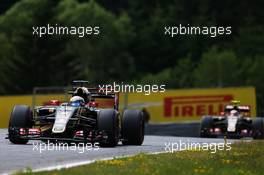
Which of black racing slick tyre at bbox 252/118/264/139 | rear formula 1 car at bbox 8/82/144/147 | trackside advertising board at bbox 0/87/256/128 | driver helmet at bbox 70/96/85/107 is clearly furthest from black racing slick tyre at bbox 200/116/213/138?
driver helmet at bbox 70/96/85/107

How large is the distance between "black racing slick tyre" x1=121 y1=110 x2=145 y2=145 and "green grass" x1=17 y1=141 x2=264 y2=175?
8.27 feet

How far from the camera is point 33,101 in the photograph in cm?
3684

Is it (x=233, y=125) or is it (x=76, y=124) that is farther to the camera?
(x=233, y=125)

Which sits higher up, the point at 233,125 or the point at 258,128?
the point at 233,125

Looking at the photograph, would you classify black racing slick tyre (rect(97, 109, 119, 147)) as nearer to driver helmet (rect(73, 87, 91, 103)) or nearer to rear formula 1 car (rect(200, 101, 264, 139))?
driver helmet (rect(73, 87, 91, 103))

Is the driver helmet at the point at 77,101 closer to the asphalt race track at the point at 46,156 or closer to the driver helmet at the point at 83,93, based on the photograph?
the driver helmet at the point at 83,93

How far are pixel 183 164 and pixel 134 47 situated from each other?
8000cm

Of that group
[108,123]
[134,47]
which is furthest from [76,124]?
[134,47]

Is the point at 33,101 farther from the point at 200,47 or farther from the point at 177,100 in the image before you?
the point at 200,47

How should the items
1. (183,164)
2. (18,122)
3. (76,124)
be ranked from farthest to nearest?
(76,124) < (18,122) < (183,164)

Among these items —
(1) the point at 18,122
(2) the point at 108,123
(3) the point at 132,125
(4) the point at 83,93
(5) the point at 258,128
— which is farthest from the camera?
(5) the point at 258,128

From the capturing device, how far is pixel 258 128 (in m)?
31.2

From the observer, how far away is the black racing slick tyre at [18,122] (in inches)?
728

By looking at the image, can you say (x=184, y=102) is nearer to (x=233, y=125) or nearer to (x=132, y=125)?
(x=233, y=125)
